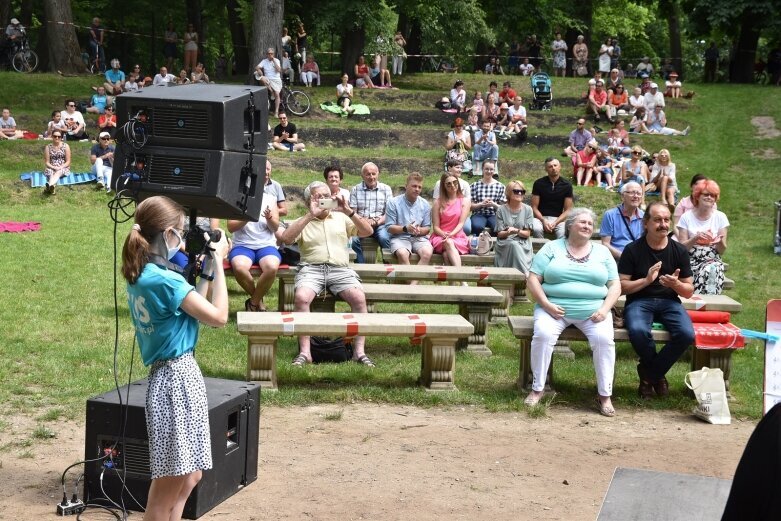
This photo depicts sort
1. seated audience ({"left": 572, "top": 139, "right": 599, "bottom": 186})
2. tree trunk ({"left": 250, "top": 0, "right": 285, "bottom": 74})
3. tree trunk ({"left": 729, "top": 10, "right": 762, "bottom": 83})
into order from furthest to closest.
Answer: tree trunk ({"left": 729, "top": 10, "right": 762, "bottom": 83}) → tree trunk ({"left": 250, "top": 0, "right": 285, "bottom": 74}) → seated audience ({"left": 572, "top": 139, "right": 599, "bottom": 186})

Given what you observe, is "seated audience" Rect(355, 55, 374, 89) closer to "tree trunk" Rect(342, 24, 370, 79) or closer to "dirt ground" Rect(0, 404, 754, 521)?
"tree trunk" Rect(342, 24, 370, 79)

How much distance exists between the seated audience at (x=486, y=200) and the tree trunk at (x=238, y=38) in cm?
2023

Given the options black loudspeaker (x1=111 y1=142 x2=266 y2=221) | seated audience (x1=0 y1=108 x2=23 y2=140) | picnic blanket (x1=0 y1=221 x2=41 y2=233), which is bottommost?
picnic blanket (x1=0 y1=221 x2=41 y2=233)

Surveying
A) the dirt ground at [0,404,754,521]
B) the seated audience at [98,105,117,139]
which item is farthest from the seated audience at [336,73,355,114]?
the dirt ground at [0,404,754,521]

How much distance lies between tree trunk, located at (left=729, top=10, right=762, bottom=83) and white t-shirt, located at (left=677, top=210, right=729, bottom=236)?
73.6ft

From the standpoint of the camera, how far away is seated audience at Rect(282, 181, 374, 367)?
28.7 feet

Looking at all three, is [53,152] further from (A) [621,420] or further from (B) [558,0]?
(B) [558,0]

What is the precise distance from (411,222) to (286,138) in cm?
1040

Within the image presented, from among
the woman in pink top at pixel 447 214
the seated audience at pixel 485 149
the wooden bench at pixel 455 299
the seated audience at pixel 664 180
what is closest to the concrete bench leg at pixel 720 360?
the wooden bench at pixel 455 299

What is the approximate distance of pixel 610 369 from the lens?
770 cm

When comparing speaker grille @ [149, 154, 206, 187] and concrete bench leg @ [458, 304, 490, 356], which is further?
concrete bench leg @ [458, 304, 490, 356]

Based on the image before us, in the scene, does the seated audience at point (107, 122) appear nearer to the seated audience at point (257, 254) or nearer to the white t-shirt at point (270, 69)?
the white t-shirt at point (270, 69)

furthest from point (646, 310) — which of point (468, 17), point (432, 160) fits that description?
point (468, 17)

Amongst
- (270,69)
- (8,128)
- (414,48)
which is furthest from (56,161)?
(414,48)
